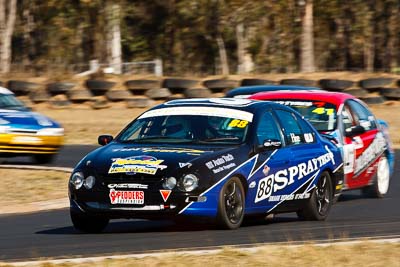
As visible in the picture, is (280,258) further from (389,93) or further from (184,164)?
(389,93)

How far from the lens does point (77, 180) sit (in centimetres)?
981

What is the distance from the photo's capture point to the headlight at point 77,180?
9773 mm

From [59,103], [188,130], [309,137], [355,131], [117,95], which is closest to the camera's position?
[188,130]

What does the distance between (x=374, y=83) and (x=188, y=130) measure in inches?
797

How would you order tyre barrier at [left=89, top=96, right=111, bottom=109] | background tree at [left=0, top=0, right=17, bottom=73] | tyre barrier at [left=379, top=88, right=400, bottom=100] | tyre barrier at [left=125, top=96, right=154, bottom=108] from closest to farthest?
tyre barrier at [left=379, top=88, right=400, bottom=100] → tyre barrier at [left=125, top=96, right=154, bottom=108] → tyre barrier at [left=89, top=96, right=111, bottom=109] → background tree at [left=0, top=0, right=17, bottom=73]

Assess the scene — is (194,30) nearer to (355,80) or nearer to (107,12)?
(107,12)

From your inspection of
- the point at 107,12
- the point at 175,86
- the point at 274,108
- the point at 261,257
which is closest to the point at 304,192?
the point at 274,108

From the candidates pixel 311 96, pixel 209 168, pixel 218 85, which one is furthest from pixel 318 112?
pixel 218 85

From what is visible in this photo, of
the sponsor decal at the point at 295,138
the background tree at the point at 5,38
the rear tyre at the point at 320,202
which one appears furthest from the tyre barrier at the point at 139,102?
A: the sponsor decal at the point at 295,138

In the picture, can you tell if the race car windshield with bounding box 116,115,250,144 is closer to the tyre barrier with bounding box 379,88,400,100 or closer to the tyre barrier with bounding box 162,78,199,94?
the tyre barrier with bounding box 162,78,199,94

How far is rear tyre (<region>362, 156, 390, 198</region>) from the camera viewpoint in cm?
1420

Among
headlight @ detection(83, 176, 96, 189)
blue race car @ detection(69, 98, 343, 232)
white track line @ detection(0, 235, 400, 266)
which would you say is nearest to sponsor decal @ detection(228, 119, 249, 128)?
blue race car @ detection(69, 98, 343, 232)

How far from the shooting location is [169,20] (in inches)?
2299

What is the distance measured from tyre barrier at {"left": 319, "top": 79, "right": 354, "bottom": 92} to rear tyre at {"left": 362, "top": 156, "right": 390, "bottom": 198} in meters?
14.9
